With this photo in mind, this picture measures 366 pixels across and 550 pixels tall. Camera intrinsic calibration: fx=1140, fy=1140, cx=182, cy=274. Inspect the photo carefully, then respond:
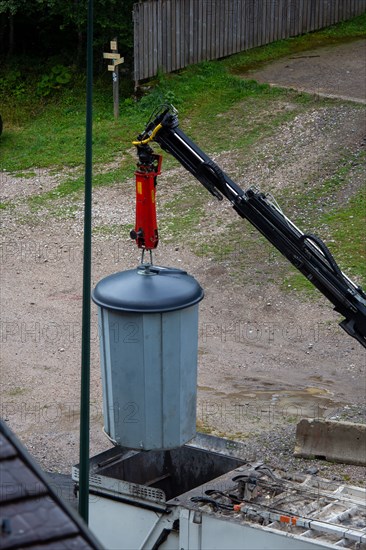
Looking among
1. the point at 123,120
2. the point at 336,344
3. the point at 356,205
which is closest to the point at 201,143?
the point at 123,120

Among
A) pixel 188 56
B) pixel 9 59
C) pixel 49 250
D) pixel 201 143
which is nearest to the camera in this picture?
pixel 49 250

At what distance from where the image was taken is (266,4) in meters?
25.4

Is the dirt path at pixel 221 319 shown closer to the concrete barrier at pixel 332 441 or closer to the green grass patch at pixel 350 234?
the concrete barrier at pixel 332 441

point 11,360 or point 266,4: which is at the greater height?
point 266,4

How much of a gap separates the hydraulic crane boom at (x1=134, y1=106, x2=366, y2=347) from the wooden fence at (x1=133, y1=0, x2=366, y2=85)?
480 inches

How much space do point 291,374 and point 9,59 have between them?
13.8 metres

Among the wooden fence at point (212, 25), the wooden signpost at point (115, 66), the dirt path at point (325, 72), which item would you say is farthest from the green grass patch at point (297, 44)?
the wooden signpost at point (115, 66)

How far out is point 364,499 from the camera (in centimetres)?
999

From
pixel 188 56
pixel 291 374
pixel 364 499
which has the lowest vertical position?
pixel 291 374

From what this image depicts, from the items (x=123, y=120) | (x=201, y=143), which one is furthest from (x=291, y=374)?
(x=123, y=120)

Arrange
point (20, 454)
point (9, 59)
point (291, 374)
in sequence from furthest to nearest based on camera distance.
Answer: point (9, 59) < point (291, 374) < point (20, 454)

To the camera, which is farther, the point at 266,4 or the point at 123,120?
the point at 266,4

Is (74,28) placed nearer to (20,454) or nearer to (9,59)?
(9,59)

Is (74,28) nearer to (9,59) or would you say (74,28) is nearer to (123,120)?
(9,59)
